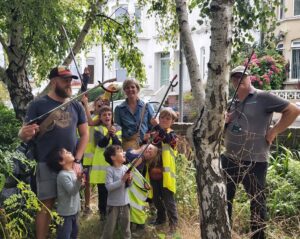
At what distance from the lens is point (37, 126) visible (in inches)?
149

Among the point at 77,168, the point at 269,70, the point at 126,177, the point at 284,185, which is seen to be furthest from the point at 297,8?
the point at 77,168

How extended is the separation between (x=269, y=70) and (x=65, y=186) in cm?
1698

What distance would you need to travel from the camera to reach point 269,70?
64.0ft

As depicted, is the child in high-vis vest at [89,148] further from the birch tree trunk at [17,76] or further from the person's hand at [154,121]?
the birch tree trunk at [17,76]

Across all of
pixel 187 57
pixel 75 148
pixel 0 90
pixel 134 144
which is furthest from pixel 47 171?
pixel 0 90

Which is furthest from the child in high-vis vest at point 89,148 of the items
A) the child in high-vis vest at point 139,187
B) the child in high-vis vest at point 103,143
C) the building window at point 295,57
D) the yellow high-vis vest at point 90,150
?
the building window at point 295,57

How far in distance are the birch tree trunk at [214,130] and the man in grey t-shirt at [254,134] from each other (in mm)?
852

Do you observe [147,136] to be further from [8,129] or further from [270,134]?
[8,129]

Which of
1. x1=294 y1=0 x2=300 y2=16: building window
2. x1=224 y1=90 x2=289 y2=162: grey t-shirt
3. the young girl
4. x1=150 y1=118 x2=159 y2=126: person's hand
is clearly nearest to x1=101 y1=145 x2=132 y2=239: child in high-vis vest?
the young girl

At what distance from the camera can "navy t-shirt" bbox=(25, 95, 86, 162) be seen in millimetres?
4004

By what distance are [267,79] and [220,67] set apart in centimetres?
1556

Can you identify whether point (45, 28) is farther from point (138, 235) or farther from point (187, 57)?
point (138, 235)

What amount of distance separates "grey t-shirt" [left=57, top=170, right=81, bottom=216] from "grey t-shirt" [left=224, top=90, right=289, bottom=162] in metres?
1.61

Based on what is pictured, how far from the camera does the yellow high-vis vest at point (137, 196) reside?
179 inches
